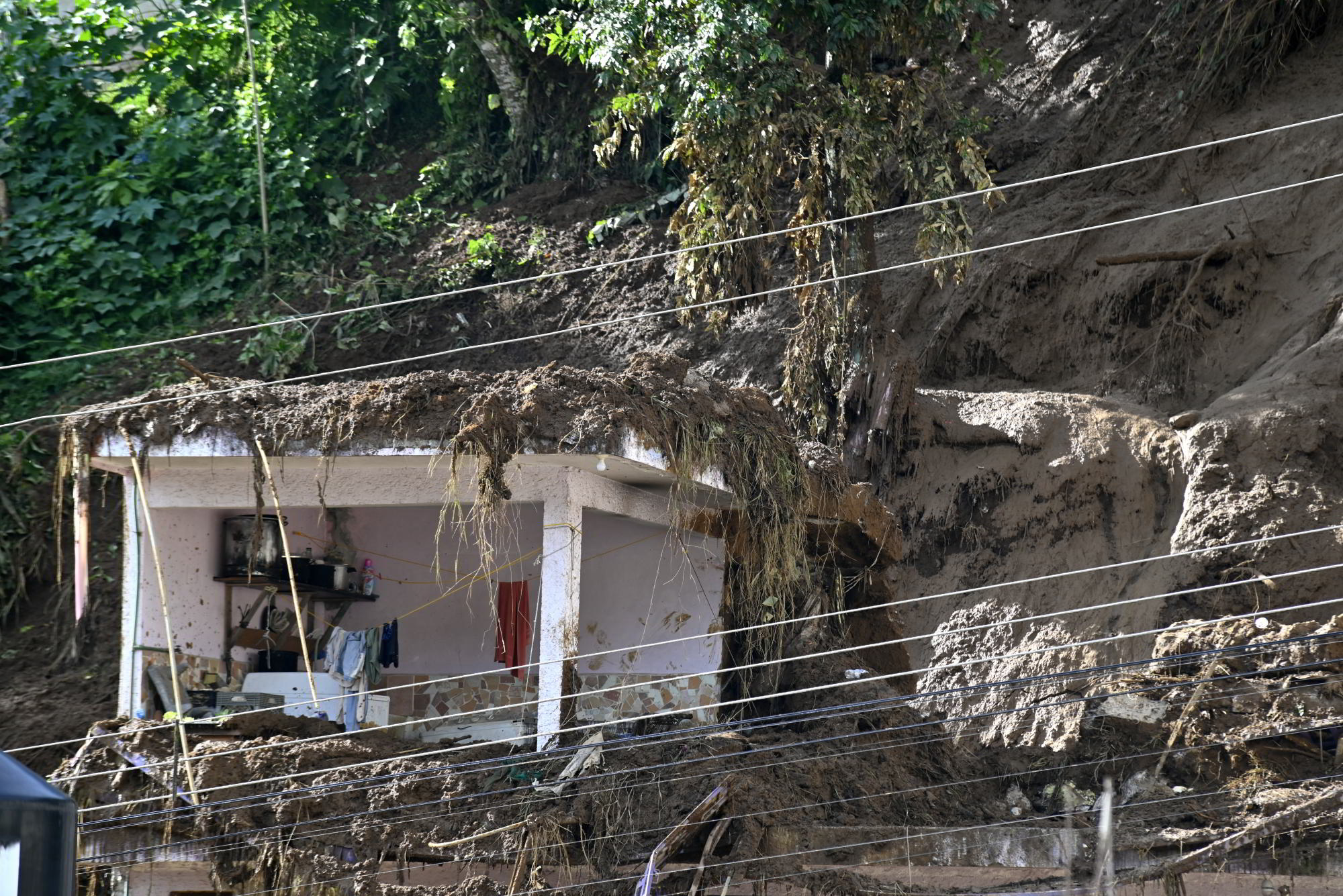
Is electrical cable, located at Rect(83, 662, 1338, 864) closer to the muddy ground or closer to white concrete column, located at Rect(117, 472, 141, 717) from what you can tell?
the muddy ground

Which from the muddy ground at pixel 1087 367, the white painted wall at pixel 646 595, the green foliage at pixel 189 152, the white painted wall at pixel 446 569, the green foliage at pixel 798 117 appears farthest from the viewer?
the green foliage at pixel 189 152

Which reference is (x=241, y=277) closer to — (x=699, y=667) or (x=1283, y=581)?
(x=699, y=667)

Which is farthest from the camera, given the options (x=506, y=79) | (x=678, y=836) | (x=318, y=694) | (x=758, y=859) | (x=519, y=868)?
(x=506, y=79)

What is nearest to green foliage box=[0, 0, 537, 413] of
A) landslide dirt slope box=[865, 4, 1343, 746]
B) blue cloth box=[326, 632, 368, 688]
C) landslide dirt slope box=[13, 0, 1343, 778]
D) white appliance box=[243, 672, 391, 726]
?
landslide dirt slope box=[13, 0, 1343, 778]

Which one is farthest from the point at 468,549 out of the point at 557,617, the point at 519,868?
the point at 519,868

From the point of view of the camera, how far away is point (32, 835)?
3.02m

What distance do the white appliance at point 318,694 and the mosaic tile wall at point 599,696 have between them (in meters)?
0.48

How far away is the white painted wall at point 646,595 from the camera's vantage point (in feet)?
39.0

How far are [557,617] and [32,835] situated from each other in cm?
730

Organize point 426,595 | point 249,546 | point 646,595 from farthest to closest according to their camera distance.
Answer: point 426,595, point 646,595, point 249,546

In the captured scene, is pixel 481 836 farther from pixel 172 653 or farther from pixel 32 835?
pixel 32 835

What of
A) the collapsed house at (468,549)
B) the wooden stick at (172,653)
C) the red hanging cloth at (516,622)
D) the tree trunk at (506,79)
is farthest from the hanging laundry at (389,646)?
the tree trunk at (506,79)

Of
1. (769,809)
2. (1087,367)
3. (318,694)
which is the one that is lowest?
(769,809)

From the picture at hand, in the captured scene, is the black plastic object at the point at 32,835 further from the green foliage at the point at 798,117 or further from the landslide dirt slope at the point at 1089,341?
the green foliage at the point at 798,117
